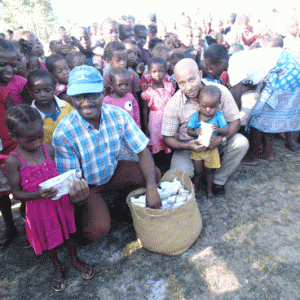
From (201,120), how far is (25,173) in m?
1.76

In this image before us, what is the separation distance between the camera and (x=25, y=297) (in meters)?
1.78

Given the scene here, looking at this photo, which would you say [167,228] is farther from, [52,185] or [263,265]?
[52,185]

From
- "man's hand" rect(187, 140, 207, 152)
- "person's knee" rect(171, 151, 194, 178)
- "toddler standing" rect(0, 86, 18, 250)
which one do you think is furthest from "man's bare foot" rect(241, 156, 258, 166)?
"toddler standing" rect(0, 86, 18, 250)

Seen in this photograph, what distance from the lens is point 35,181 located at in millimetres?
1581

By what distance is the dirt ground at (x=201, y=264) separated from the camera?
5.68ft

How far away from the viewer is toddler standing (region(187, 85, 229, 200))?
2.28 m

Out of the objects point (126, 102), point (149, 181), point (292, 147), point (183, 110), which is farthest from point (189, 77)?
point (292, 147)

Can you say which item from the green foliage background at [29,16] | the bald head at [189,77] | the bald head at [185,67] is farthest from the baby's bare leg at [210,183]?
the green foliage background at [29,16]

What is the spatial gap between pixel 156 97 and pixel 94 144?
55.0 inches

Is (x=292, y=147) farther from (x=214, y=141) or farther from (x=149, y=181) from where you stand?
→ (x=149, y=181)

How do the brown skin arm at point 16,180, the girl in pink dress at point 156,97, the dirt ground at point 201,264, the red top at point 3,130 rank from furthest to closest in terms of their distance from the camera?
the girl in pink dress at point 156,97 → the red top at point 3,130 → the dirt ground at point 201,264 → the brown skin arm at point 16,180

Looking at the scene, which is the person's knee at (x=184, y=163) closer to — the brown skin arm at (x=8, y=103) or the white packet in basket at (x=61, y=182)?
the white packet in basket at (x=61, y=182)

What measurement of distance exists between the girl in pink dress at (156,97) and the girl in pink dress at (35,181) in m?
1.57

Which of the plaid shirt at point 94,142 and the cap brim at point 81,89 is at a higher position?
the cap brim at point 81,89
